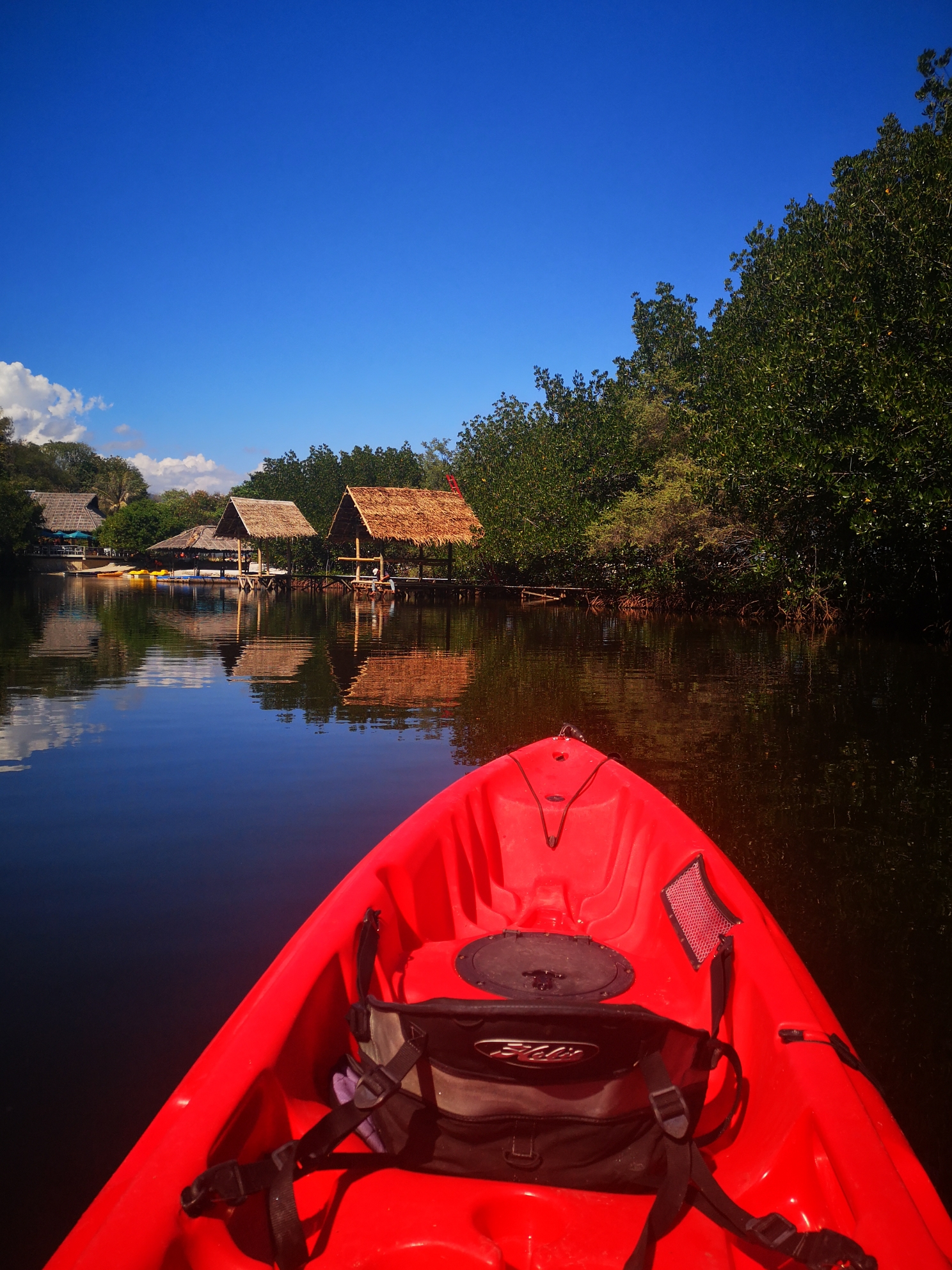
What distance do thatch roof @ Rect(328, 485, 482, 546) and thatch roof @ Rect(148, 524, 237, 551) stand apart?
13417 mm

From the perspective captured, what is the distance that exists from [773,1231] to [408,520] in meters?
31.7

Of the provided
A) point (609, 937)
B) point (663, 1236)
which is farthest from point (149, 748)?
point (663, 1236)

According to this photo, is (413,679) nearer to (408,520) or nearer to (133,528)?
(408,520)

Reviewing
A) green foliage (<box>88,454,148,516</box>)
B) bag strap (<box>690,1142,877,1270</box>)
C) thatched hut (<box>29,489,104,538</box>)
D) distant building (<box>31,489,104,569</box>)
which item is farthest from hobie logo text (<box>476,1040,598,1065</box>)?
green foliage (<box>88,454,148,516</box>)

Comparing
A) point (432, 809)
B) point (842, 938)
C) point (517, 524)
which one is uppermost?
point (517, 524)

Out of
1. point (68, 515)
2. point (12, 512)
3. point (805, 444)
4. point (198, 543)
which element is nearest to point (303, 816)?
point (805, 444)

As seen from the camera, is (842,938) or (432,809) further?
(842,938)

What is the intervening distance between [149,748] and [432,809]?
4409 mm

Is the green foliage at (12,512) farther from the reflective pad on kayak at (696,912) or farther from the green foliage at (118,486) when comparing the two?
the reflective pad on kayak at (696,912)

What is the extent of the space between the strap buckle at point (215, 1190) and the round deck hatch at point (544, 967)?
1.03 m

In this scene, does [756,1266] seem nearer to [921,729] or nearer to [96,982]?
[96,982]

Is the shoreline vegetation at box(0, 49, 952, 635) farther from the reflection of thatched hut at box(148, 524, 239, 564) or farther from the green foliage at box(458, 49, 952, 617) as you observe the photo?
the reflection of thatched hut at box(148, 524, 239, 564)

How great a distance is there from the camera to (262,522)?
120ft

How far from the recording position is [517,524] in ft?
104
